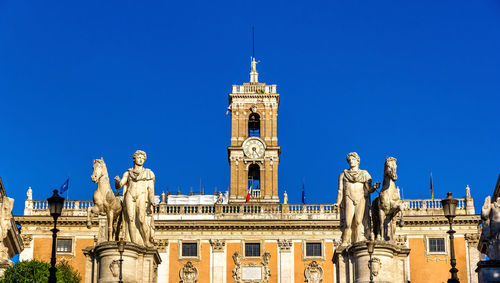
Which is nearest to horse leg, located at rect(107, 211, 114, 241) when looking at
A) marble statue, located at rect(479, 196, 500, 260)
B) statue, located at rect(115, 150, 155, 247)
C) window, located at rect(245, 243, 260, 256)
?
statue, located at rect(115, 150, 155, 247)

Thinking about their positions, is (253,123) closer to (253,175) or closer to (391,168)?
(253,175)

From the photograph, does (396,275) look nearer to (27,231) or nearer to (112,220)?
(112,220)

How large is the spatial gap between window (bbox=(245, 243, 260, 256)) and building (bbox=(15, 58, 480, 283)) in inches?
A: 3.2

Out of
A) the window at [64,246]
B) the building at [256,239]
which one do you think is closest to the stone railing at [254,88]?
the building at [256,239]

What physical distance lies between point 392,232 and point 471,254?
159ft

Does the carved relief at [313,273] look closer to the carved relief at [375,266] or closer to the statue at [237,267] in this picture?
the statue at [237,267]

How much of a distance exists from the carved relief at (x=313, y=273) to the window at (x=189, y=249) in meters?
9.21

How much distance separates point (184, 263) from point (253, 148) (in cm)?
1460

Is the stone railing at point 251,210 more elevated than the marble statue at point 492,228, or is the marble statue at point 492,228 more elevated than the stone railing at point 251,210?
the stone railing at point 251,210

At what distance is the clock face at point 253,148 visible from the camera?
88750 mm

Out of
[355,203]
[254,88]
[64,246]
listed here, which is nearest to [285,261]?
[64,246]

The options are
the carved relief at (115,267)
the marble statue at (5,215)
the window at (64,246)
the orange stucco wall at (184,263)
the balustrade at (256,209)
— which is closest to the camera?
the carved relief at (115,267)

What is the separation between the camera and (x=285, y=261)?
79.5 m

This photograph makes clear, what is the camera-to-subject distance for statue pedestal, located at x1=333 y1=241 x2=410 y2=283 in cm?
3075
